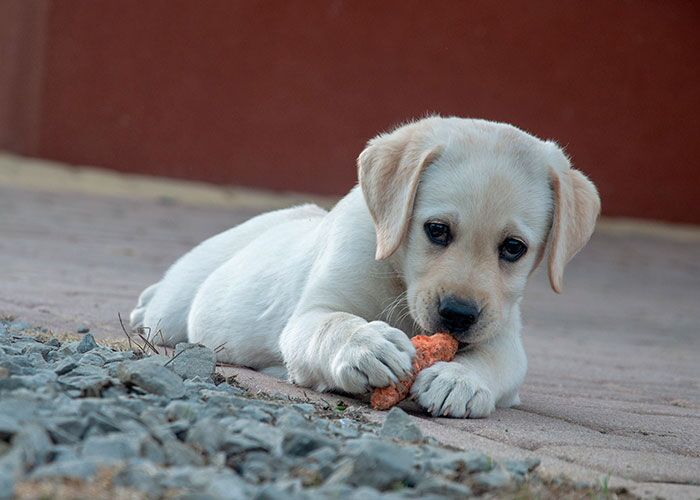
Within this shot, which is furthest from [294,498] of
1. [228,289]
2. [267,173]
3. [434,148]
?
[267,173]

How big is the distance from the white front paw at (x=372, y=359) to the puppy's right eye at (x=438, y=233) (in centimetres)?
47

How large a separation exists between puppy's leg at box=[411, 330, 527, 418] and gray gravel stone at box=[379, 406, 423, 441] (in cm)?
46

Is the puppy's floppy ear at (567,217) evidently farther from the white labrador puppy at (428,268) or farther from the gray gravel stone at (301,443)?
the gray gravel stone at (301,443)

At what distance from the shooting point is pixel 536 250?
14.5ft

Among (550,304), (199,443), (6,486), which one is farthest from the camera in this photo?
(550,304)

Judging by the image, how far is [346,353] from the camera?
378cm

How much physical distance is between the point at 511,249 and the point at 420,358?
629 mm

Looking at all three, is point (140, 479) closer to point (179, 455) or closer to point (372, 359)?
point (179, 455)

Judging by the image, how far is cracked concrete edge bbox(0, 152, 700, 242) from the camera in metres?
12.3

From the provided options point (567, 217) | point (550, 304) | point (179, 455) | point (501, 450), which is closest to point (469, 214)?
point (567, 217)

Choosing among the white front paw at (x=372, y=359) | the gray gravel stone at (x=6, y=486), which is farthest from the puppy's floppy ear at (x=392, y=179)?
the gray gravel stone at (x=6, y=486)

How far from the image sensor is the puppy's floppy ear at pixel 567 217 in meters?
4.39

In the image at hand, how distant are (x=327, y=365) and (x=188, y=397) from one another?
0.73 metres

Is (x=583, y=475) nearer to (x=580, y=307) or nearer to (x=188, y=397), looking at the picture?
(x=188, y=397)
